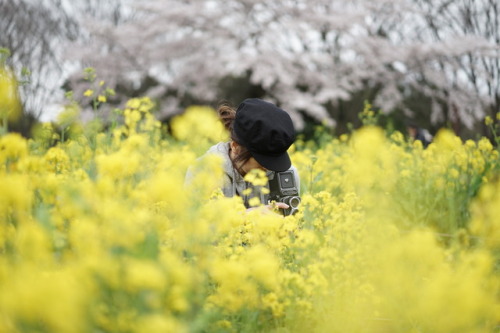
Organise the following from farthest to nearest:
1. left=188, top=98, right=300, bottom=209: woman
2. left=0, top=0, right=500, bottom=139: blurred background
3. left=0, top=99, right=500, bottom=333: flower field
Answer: left=0, top=0, right=500, bottom=139: blurred background, left=188, top=98, right=300, bottom=209: woman, left=0, top=99, right=500, bottom=333: flower field

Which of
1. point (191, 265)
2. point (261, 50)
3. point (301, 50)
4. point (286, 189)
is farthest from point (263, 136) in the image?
point (301, 50)

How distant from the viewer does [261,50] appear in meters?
11.2

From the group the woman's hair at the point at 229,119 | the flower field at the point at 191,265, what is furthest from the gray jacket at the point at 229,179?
the flower field at the point at 191,265

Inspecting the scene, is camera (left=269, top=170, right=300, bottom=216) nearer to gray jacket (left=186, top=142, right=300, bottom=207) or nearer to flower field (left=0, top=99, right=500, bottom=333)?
gray jacket (left=186, top=142, right=300, bottom=207)

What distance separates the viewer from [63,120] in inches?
84.4

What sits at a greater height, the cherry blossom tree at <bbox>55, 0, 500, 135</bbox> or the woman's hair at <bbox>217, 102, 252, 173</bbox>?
the cherry blossom tree at <bbox>55, 0, 500, 135</bbox>

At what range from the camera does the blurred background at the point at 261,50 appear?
11.0 metres

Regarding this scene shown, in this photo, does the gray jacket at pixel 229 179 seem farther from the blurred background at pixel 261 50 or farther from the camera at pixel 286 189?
the blurred background at pixel 261 50

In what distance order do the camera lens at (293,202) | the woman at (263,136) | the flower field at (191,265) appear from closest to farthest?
the flower field at (191,265) < the woman at (263,136) < the camera lens at (293,202)

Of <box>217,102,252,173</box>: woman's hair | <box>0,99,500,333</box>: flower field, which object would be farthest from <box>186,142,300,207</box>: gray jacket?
<box>0,99,500,333</box>: flower field

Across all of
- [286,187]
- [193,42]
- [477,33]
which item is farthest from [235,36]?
[286,187]

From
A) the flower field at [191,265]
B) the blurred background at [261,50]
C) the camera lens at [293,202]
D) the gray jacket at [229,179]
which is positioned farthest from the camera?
the blurred background at [261,50]

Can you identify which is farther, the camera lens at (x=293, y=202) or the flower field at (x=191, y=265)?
the camera lens at (x=293, y=202)

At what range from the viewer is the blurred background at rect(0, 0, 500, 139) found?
1096 centimetres
